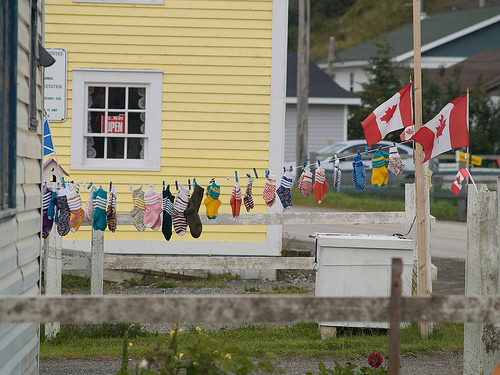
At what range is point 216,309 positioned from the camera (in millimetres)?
2916

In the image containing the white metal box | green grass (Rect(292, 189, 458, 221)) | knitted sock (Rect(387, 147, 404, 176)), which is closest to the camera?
the white metal box

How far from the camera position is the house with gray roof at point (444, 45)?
132 feet

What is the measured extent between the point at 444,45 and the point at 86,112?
3470 centimetres

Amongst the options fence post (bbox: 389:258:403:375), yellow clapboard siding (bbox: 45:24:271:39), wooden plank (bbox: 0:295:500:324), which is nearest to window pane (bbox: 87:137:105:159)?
yellow clapboard siding (bbox: 45:24:271:39)

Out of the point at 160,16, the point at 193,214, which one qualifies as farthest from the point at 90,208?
the point at 160,16

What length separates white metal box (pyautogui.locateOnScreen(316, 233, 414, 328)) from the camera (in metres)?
6.35

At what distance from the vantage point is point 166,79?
10266 millimetres

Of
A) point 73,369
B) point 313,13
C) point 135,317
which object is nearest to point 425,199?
point 73,369

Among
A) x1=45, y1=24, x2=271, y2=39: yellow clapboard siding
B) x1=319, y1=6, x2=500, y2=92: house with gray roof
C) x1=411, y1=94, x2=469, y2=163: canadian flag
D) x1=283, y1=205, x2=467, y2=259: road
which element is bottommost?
x1=283, y1=205, x2=467, y2=259: road

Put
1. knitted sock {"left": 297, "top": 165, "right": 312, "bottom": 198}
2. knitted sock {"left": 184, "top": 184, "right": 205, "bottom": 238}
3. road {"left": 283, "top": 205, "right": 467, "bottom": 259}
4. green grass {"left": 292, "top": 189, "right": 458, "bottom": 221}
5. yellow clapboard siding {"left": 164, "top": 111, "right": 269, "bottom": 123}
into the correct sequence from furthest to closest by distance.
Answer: green grass {"left": 292, "top": 189, "right": 458, "bottom": 221}, road {"left": 283, "top": 205, "right": 467, "bottom": 259}, yellow clapboard siding {"left": 164, "top": 111, "right": 269, "bottom": 123}, knitted sock {"left": 297, "top": 165, "right": 312, "bottom": 198}, knitted sock {"left": 184, "top": 184, "right": 205, "bottom": 238}

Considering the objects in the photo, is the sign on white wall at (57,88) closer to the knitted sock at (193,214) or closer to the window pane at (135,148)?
the window pane at (135,148)

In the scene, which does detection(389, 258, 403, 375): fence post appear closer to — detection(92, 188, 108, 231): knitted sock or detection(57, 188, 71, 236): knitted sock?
detection(57, 188, 71, 236): knitted sock

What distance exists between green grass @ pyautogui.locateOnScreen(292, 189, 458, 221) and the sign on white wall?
36.4 feet

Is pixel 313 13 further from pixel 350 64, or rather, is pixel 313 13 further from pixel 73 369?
pixel 73 369
